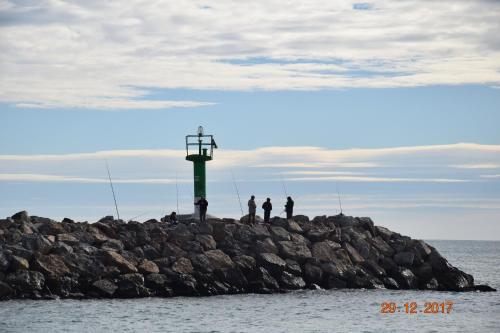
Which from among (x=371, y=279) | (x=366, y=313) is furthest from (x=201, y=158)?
(x=366, y=313)

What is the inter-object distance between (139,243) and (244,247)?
12.5 ft

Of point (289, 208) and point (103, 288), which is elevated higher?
point (289, 208)

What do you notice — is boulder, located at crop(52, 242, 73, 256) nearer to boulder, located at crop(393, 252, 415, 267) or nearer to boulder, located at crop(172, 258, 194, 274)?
boulder, located at crop(172, 258, 194, 274)

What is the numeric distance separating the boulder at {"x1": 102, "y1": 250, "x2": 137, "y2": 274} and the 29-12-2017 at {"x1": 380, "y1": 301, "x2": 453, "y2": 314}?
27.8 feet

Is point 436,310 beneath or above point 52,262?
beneath

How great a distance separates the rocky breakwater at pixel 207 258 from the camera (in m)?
31.8

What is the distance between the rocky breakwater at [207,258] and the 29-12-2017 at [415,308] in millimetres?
2876

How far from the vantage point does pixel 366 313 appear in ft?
104

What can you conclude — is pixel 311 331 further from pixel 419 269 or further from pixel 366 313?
pixel 419 269

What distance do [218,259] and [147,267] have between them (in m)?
2.58

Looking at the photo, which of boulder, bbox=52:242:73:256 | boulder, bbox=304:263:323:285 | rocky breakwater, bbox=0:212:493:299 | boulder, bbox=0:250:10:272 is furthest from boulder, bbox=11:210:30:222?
boulder, bbox=304:263:323:285

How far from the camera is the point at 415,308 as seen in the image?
33.3 meters

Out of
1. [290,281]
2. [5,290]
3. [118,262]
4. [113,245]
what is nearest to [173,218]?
[113,245]

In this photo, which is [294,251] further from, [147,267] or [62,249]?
[62,249]
